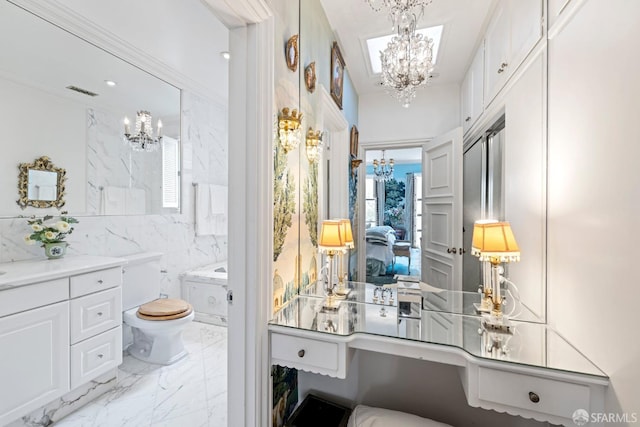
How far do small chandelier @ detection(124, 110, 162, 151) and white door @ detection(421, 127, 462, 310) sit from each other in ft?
8.62

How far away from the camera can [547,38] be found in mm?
1206

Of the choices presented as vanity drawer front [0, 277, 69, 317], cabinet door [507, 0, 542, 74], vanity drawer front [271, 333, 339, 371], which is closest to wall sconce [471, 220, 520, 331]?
vanity drawer front [271, 333, 339, 371]

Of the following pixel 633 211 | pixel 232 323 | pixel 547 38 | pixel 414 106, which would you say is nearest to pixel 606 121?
pixel 633 211

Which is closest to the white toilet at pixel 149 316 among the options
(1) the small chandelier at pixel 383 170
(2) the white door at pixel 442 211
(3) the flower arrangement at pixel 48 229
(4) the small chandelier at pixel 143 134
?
(3) the flower arrangement at pixel 48 229

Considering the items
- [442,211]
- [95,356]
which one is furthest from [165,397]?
[442,211]

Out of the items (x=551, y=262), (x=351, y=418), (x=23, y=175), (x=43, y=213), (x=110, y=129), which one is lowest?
(x=351, y=418)

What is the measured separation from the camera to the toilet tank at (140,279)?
2.44m

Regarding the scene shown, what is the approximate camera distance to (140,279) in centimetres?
256

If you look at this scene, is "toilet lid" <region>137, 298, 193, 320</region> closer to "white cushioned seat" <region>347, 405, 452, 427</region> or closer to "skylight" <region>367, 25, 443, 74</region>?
"white cushioned seat" <region>347, 405, 452, 427</region>

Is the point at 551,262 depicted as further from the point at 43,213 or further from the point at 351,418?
the point at 43,213

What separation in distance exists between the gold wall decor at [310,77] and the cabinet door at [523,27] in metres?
1.13

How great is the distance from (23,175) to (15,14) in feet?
3.28

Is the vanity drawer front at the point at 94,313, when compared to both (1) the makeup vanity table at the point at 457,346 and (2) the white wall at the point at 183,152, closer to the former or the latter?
(2) the white wall at the point at 183,152

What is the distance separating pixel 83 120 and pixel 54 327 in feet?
5.30
